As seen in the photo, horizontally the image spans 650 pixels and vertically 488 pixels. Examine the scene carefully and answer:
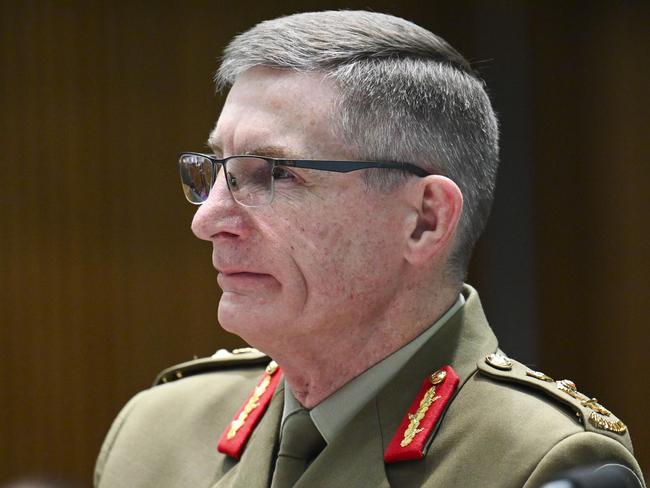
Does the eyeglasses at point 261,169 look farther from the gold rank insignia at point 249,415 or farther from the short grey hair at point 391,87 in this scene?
the gold rank insignia at point 249,415

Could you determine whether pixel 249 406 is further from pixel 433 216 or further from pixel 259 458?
pixel 433 216

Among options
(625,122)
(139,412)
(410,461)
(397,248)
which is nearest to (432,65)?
(397,248)

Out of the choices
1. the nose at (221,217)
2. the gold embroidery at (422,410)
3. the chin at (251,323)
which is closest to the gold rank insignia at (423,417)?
the gold embroidery at (422,410)

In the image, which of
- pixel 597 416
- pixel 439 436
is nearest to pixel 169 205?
pixel 439 436

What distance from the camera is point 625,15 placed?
3.48 metres

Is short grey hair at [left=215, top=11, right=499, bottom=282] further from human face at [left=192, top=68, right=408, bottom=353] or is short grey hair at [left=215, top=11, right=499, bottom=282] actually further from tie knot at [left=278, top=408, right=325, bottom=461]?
tie knot at [left=278, top=408, right=325, bottom=461]

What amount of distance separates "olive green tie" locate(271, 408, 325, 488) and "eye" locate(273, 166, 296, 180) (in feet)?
1.32

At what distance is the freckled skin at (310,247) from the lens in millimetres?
1722

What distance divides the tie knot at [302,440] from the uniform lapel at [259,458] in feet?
0.13

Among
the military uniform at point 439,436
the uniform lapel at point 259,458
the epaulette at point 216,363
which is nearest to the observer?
the military uniform at point 439,436

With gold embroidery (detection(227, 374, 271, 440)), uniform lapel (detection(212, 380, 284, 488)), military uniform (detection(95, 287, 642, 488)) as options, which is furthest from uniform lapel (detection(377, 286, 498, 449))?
gold embroidery (detection(227, 374, 271, 440))

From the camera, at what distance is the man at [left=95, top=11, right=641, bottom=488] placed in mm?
1713

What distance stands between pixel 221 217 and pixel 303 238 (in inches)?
5.9

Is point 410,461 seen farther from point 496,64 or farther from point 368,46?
point 496,64
